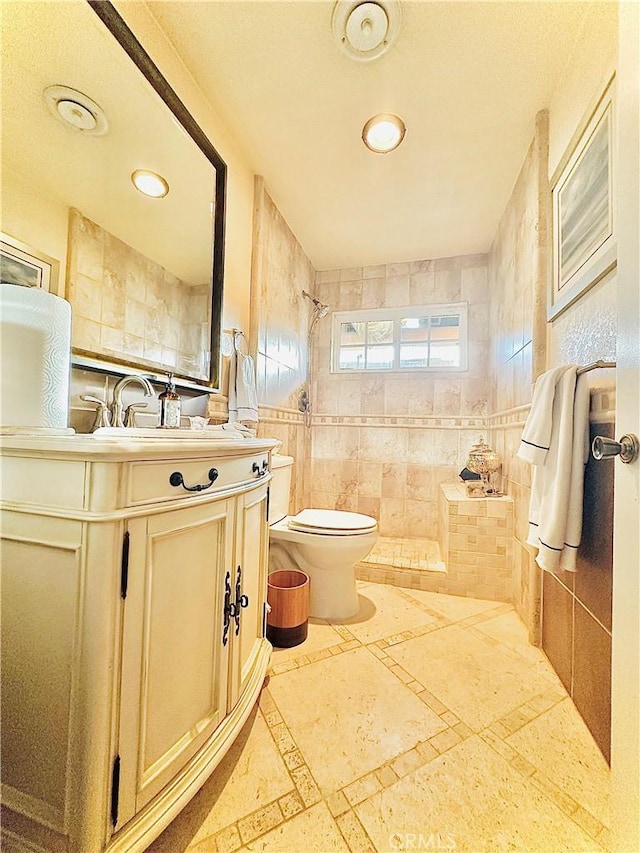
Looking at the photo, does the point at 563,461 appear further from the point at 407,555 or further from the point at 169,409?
the point at 407,555

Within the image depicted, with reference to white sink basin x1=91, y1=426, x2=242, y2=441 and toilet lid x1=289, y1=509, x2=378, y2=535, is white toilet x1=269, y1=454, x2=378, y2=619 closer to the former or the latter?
toilet lid x1=289, y1=509, x2=378, y2=535

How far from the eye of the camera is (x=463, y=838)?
753mm

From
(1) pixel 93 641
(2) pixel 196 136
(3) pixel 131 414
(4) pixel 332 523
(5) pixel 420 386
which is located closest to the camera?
(1) pixel 93 641

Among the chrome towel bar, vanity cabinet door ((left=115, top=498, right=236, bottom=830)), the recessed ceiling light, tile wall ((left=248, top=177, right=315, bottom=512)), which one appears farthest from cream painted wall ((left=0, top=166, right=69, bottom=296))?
the chrome towel bar

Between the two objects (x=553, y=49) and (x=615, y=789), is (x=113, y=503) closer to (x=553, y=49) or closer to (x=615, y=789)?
(x=615, y=789)

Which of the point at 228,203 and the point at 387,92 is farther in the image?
the point at 228,203

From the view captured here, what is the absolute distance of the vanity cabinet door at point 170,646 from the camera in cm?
62

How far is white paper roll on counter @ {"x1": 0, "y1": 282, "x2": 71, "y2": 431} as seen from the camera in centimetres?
72

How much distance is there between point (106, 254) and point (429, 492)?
96.7 inches

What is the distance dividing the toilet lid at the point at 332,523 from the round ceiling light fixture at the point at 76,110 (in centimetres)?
163

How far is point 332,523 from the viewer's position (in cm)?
170

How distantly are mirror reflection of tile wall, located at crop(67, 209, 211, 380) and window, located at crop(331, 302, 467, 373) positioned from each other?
1.66 metres

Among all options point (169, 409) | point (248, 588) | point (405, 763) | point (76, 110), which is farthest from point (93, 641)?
point (76, 110)

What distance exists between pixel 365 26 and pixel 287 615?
221cm
